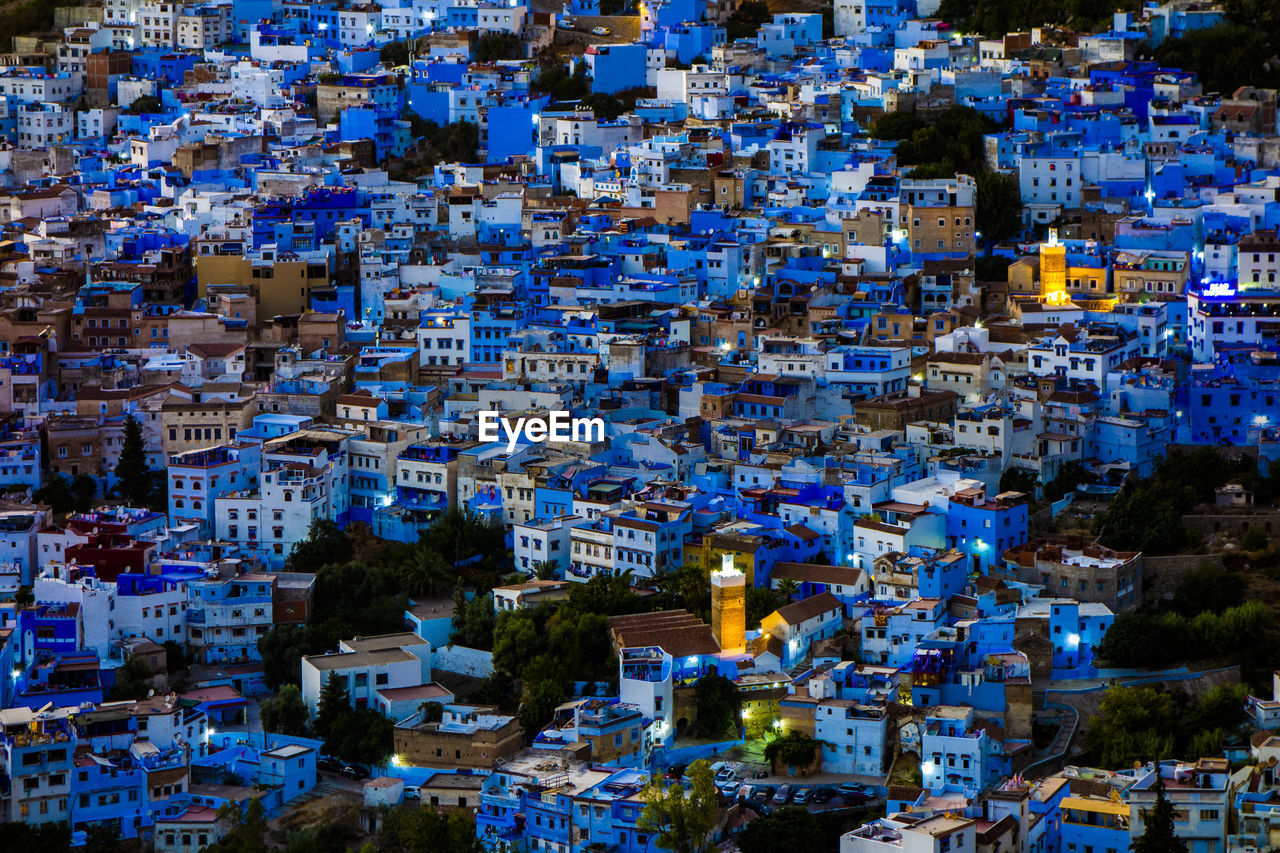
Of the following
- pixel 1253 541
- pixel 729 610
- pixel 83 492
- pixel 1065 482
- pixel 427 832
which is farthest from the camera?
pixel 83 492

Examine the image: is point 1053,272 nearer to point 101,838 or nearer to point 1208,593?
point 1208,593

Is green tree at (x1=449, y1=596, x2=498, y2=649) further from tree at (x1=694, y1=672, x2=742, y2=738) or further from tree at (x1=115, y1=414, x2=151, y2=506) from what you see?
tree at (x1=115, y1=414, x2=151, y2=506)

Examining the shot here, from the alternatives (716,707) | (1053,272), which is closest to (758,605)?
(716,707)

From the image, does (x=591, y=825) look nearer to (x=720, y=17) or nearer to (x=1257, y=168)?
(x=1257, y=168)

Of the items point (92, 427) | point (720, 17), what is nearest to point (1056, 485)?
point (92, 427)

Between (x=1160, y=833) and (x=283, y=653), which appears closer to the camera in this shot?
(x=1160, y=833)

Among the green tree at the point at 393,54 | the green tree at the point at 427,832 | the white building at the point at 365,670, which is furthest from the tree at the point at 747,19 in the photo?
the green tree at the point at 427,832

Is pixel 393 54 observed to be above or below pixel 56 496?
above
